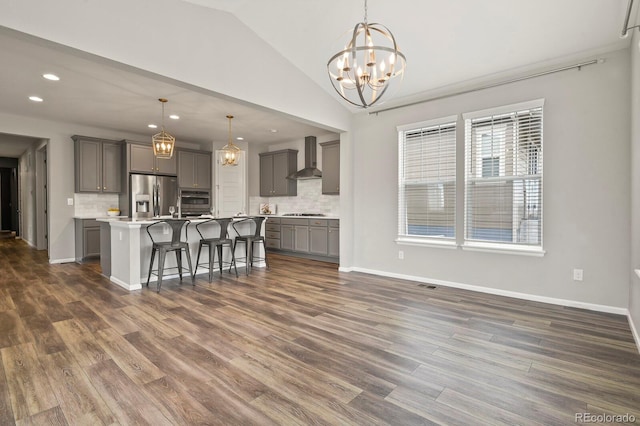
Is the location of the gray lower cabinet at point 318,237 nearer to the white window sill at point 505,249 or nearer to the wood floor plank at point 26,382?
the white window sill at point 505,249

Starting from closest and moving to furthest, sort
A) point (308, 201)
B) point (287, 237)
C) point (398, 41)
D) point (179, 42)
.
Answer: point (179, 42) → point (398, 41) → point (287, 237) → point (308, 201)

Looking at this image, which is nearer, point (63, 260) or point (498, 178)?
point (498, 178)

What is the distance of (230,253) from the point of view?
5.77 m

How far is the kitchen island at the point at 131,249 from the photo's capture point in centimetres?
443

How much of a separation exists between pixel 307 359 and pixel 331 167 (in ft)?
16.3

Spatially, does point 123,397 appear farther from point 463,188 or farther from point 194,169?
point 194,169

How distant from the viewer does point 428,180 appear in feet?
15.7

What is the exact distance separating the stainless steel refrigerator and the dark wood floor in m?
3.01

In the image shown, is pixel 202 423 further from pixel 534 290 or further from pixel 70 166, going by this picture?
pixel 70 166

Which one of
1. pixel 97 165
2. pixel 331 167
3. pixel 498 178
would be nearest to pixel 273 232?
pixel 331 167

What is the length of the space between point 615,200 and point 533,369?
88.0 inches

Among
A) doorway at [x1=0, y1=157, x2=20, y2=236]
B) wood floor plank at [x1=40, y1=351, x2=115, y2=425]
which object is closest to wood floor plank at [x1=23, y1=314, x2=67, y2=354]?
wood floor plank at [x1=40, y1=351, x2=115, y2=425]

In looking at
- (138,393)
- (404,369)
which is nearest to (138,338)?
(138,393)

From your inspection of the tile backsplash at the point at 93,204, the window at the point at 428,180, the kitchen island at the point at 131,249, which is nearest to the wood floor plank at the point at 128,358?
the kitchen island at the point at 131,249
